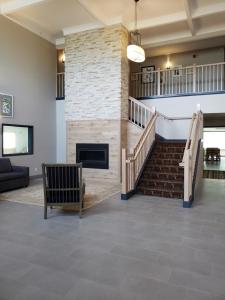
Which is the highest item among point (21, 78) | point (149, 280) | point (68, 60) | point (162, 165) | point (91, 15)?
point (91, 15)

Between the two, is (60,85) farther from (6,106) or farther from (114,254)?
(114,254)

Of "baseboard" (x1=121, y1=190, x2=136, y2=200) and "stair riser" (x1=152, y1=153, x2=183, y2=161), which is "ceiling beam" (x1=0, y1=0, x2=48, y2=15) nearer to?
"stair riser" (x1=152, y1=153, x2=183, y2=161)

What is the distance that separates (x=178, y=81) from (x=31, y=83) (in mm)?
5840

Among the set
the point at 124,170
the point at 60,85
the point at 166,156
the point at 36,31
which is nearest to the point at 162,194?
the point at 124,170

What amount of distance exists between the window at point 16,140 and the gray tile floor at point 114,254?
337 centimetres

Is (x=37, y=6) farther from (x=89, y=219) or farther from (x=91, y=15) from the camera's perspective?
(x=89, y=219)

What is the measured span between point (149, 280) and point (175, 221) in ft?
6.19

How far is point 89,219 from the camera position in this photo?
4.22 metres

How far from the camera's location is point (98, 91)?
7988 millimetres

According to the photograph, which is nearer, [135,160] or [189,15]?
[135,160]

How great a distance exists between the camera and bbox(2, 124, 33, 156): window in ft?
24.5

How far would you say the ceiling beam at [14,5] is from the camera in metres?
6.44

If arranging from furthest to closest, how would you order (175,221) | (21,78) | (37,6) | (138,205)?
(21,78), (37,6), (138,205), (175,221)

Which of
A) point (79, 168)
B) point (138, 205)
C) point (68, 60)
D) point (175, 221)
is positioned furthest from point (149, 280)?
point (68, 60)
